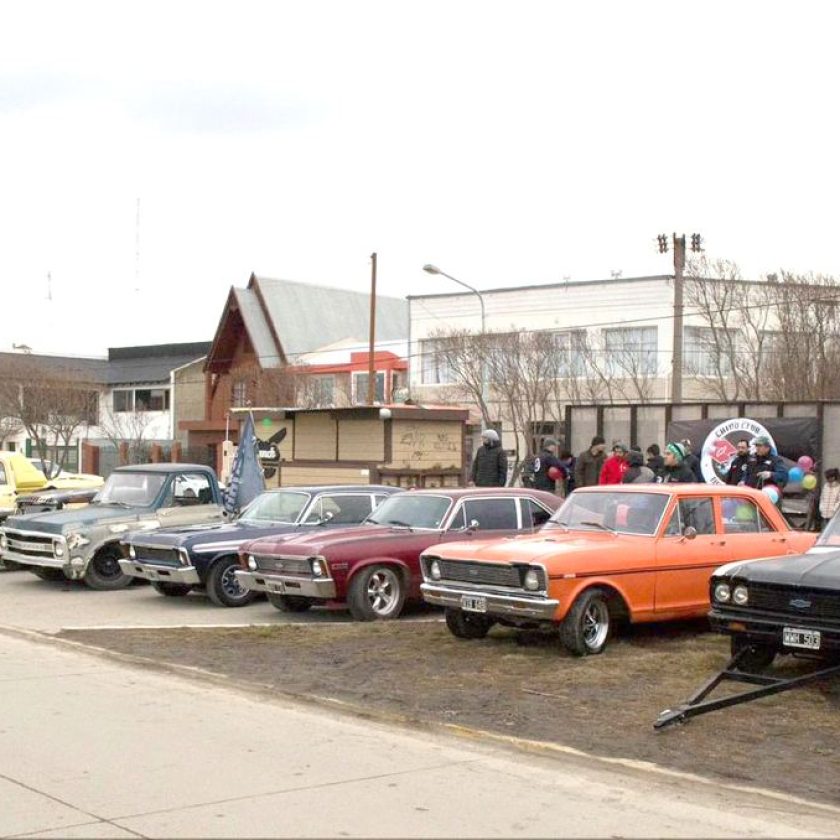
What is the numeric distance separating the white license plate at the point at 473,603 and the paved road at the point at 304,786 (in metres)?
2.44

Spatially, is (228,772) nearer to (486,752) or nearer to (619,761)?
(486,752)

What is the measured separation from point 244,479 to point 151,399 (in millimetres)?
42552

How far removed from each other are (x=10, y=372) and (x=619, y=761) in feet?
159

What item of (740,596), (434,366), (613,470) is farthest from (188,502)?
(434,366)

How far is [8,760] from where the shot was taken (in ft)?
24.0

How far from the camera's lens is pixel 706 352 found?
39.7 m

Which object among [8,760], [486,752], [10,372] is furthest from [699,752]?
[10,372]

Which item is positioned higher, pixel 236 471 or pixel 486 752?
pixel 236 471

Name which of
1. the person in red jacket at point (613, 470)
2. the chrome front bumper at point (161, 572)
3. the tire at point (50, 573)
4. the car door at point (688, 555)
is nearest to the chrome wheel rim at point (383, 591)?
the chrome front bumper at point (161, 572)

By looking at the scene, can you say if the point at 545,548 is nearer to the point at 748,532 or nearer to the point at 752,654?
the point at 752,654

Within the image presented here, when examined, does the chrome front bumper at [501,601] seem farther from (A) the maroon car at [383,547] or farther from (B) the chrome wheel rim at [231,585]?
(B) the chrome wheel rim at [231,585]

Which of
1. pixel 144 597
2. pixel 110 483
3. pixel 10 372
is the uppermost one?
pixel 10 372

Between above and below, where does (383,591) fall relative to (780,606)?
below

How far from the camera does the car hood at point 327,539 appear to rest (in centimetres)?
1331
